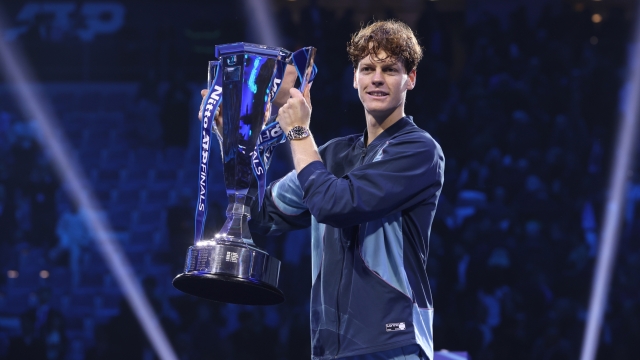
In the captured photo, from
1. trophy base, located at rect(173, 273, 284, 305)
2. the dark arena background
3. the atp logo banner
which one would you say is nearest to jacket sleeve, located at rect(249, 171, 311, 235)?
trophy base, located at rect(173, 273, 284, 305)

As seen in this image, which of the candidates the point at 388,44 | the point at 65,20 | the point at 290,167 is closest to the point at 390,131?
the point at 388,44

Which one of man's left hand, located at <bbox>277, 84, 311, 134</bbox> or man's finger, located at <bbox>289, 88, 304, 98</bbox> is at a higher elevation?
man's finger, located at <bbox>289, 88, 304, 98</bbox>

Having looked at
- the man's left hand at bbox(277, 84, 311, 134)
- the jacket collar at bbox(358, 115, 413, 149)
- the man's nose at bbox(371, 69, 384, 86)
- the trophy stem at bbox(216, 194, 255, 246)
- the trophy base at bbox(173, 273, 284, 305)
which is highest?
the man's nose at bbox(371, 69, 384, 86)

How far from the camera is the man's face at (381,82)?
5.94 feet

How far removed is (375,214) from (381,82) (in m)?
0.35

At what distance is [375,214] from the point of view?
166 centimetres

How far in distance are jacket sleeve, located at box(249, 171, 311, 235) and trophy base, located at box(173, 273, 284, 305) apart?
191 millimetres

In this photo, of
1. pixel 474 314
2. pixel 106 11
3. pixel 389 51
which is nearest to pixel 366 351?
pixel 389 51

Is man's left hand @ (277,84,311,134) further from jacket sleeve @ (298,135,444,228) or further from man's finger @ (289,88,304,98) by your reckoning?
jacket sleeve @ (298,135,444,228)

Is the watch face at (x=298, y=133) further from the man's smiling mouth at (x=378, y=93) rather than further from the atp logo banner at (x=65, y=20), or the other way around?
the atp logo banner at (x=65, y=20)

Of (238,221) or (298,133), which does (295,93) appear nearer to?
(298,133)

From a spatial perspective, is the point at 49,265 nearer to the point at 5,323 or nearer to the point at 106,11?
the point at 5,323

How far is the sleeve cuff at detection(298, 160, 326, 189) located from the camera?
1.69m

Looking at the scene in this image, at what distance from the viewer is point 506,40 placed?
17.2 ft
